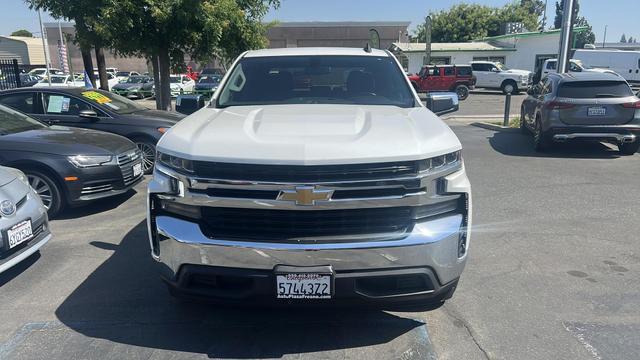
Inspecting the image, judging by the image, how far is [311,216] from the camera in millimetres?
2846

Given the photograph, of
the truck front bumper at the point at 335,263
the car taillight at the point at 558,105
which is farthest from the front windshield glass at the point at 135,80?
the truck front bumper at the point at 335,263

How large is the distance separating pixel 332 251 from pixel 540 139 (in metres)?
8.89

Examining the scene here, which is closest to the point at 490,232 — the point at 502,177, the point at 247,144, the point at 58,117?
the point at 502,177

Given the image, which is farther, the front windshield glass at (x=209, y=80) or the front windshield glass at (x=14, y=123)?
the front windshield glass at (x=209, y=80)

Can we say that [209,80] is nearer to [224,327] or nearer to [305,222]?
[224,327]

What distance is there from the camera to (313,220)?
2855mm

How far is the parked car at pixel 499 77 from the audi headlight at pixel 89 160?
28.7 m

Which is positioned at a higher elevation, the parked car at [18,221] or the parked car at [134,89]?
the parked car at [18,221]

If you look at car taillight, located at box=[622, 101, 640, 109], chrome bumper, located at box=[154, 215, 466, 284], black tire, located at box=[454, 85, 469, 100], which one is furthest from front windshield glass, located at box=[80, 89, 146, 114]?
black tire, located at box=[454, 85, 469, 100]

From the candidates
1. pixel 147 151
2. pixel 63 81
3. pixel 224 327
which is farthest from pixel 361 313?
pixel 63 81

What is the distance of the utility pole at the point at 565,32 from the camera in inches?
562

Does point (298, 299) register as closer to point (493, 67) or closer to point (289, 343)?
point (289, 343)

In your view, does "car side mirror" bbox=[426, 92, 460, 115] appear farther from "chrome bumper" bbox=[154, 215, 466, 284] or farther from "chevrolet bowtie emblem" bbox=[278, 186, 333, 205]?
"chevrolet bowtie emblem" bbox=[278, 186, 333, 205]

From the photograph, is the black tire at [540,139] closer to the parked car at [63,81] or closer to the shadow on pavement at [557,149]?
the shadow on pavement at [557,149]
